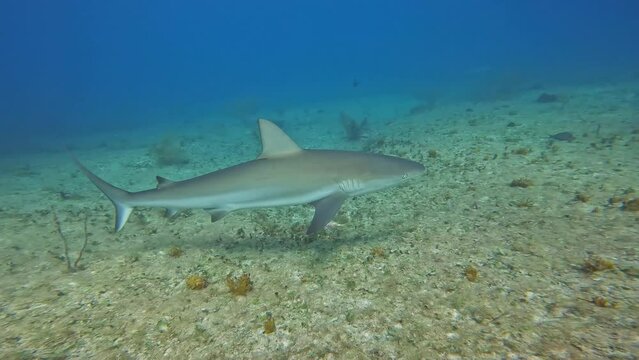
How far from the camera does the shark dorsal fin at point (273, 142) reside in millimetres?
5637

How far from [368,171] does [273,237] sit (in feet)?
8.22

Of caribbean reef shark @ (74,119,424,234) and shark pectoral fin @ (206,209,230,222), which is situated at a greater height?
caribbean reef shark @ (74,119,424,234)

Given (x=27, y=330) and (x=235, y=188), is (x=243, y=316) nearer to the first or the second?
(x=235, y=188)

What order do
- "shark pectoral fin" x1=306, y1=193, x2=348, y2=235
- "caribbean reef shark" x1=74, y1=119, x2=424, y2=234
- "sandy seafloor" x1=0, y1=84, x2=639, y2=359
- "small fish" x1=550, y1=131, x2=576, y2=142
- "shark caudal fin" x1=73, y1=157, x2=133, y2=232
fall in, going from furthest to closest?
"small fish" x1=550, y1=131, x2=576, y2=142, "shark caudal fin" x1=73, y1=157, x2=133, y2=232, "caribbean reef shark" x1=74, y1=119, x2=424, y2=234, "shark pectoral fin" x1=306, y1=193, x2=348, y2=235, "sandy seafloor" x1=0, y1=84, x2=639, y2=359

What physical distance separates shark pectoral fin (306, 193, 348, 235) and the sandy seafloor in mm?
748

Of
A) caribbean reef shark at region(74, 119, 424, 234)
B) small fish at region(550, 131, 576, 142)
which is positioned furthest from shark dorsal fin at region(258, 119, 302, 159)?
small fish at region(550, 131, 576, 142)

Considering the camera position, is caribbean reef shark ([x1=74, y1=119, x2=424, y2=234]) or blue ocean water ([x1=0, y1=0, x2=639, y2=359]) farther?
caribbean reef shark ([x1=74, y1=119, x2=424, y2=234])

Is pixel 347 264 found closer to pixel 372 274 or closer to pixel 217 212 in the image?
pixel 372 274

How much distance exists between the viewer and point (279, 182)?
5.32m

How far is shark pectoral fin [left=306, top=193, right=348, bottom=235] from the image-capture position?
16.3ft

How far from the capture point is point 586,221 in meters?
5.84

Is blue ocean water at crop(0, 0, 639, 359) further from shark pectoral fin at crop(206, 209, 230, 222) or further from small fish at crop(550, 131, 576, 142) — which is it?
small fish at crop(550, 131, 576, 142)

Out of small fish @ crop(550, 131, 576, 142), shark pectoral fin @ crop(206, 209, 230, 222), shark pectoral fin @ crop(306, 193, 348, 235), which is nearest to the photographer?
shark pectoral fin @ crop(306, 193, 348, 235)

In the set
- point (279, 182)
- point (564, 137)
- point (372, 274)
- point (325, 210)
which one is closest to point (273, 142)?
point (279, 182)
